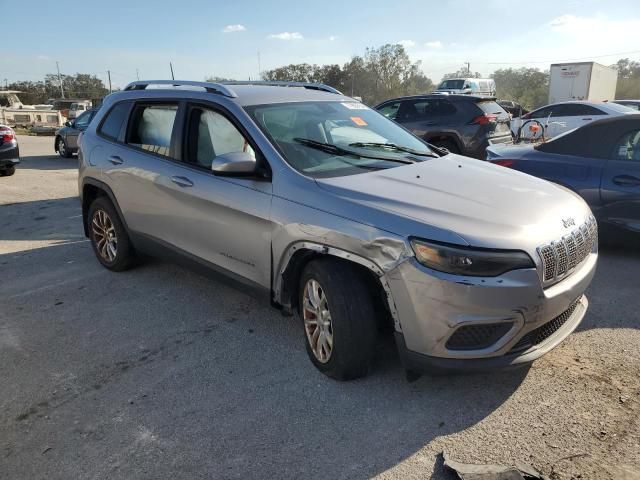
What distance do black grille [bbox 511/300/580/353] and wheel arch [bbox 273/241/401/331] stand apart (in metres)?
0.67

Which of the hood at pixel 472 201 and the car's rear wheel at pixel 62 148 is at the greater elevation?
the hood at pixel 472 201

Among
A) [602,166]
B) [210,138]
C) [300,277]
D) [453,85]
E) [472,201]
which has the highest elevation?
[453,85]

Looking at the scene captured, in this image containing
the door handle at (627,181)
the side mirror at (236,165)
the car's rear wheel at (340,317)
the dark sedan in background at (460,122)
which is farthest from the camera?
the dark sedan in background at (460,122)

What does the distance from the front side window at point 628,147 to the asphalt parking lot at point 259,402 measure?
1.54 m

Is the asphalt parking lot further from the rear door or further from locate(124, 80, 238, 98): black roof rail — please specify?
locate(124, 80, 238, 98): black roof rail

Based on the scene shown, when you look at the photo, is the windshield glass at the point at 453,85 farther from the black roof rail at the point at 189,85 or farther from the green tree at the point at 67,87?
the green tree at the point at 67,87

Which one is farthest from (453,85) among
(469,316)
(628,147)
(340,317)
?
(469,316)

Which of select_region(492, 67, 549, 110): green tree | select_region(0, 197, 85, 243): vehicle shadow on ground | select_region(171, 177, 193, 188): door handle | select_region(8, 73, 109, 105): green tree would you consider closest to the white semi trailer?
select_region(492, 67, 549, 110): green tree

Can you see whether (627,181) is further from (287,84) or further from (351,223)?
(351,223)

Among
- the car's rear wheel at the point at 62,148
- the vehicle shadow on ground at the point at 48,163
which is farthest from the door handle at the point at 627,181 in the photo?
the car's rear wheel at the point at 62,148

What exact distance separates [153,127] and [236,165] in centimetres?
164

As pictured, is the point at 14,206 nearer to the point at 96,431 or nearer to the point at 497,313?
the point at 96,431

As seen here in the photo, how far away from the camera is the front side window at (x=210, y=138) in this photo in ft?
12.5

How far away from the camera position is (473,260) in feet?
8.58
